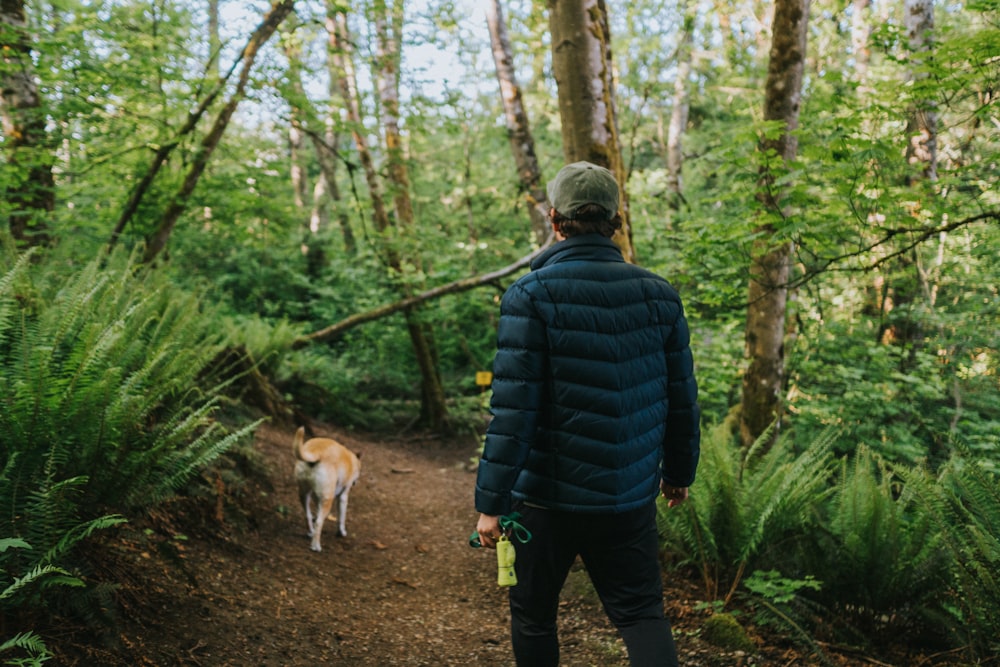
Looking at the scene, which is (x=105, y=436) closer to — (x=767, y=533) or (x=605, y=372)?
(x=605, y=372)

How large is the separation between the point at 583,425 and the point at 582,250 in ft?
2.20

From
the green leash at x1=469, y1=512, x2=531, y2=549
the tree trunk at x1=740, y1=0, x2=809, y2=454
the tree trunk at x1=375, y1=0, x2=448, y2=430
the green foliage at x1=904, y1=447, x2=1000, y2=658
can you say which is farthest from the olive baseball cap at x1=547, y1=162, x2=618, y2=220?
the tree trunk at x1=375, y1=0, x2=448, y2=430

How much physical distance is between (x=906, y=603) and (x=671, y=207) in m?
10.7

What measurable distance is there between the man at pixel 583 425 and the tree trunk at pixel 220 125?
685 centimetres

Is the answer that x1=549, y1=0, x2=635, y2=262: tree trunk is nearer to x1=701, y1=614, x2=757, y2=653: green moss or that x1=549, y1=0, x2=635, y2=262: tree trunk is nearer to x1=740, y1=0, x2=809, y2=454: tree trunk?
x1=740, y1=0, x2=809, y2=454: tree trunk

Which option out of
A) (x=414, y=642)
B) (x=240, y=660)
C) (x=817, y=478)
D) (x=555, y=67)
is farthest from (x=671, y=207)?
(x=240, y=660)

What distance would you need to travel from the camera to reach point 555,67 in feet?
15.4

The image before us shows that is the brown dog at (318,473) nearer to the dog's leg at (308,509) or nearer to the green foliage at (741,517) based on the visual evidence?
the dog's leg at (308,509)

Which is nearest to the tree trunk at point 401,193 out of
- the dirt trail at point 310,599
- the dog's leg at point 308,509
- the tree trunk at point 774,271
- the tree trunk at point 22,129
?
the tree trunk at point 22,129

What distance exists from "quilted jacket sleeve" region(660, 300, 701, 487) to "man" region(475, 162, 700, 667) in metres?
0.02

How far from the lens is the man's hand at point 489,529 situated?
2221 mm

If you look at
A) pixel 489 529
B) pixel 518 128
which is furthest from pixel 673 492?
pixel 518 128

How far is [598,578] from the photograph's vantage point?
238 centimetres

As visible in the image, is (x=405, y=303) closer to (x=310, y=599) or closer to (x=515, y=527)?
(x=310, y=599)
